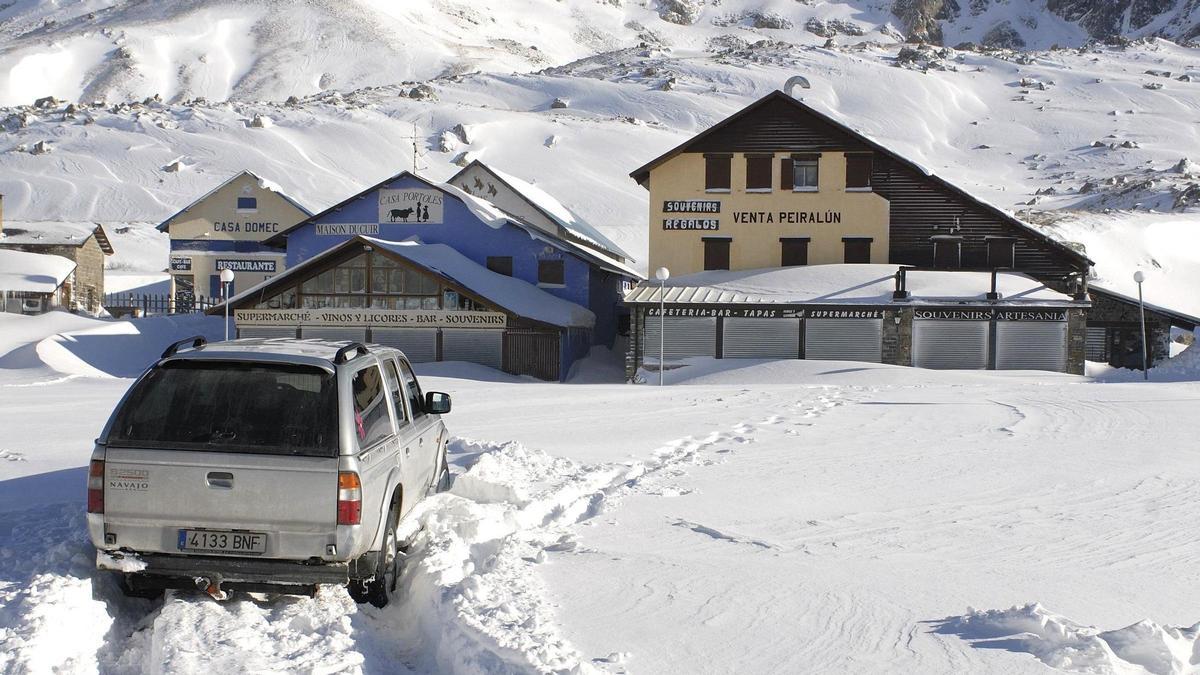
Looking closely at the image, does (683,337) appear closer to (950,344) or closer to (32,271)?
(950,344)

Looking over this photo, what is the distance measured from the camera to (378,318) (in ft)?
111

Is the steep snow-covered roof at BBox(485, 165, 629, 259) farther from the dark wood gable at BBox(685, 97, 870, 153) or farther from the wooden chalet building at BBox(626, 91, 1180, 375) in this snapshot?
the dark wood gable at BBox(685, 97, 870, 153)

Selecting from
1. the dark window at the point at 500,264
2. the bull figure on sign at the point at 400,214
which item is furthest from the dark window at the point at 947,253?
the bull figure on sign at the point at 400,214

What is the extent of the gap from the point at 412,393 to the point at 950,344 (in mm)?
25999

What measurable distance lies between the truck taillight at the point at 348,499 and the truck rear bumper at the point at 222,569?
0.27m

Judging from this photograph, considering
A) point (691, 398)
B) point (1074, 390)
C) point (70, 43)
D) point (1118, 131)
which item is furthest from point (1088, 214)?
point (70, 43)

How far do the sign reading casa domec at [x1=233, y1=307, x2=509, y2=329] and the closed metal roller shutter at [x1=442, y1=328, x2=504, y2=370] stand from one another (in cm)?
25

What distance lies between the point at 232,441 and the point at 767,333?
26966 millimetres

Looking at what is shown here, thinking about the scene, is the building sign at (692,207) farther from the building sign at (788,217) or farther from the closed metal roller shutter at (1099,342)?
the closed metal roller shutter at (1099,342)

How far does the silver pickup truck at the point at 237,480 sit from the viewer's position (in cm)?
611

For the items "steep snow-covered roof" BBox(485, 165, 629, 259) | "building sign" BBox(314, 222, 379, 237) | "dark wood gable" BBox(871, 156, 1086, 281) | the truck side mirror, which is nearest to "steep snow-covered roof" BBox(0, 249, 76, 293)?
"building sign" BBox(314, 222, 379, 237)

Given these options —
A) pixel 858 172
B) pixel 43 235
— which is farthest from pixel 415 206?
pixel 43 235

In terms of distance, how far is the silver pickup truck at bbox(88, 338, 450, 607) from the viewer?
6.11 meters

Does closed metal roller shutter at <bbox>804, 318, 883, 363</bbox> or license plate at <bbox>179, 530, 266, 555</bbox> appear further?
closed metal roller shutter at <bbox>804, 318, 883, 363</bbox>
